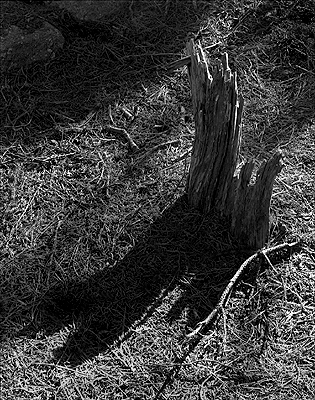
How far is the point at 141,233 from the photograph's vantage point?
3510 millimetres

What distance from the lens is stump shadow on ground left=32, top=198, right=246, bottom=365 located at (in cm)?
315

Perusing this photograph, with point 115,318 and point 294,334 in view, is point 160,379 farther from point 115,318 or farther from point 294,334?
point 294,334

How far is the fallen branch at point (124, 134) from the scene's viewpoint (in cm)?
398

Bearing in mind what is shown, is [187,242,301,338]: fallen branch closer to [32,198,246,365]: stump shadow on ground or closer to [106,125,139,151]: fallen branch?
[32,198,246,365]: stump shadow on ground

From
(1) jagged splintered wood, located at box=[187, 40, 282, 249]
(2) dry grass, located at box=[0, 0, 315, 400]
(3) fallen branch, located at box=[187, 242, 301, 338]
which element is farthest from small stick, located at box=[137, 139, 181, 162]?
(3) fallen branch, located at box=[187, 242, 301, 338]

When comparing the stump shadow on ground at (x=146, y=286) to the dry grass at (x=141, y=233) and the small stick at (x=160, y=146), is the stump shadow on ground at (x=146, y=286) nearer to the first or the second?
the dry grass at (x=141, y=233)

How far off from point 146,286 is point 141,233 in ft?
1.06

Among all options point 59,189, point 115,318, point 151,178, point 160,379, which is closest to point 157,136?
point 151,178

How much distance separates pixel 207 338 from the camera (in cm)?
312

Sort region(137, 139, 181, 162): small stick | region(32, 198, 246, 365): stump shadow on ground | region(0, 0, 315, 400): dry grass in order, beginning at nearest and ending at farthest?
region(0, 0, 315, 400): dry grass, region(32, 198, 246, 365): stump shadow on ground, region(137, 139, 181, 162): small stick

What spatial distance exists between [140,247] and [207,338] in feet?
2.02

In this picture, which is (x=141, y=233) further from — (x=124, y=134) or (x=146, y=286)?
(x=124, y=134)

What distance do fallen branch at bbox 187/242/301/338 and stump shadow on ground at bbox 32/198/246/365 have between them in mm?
53

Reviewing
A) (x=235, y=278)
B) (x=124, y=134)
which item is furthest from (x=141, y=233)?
(x=124, y=134)
